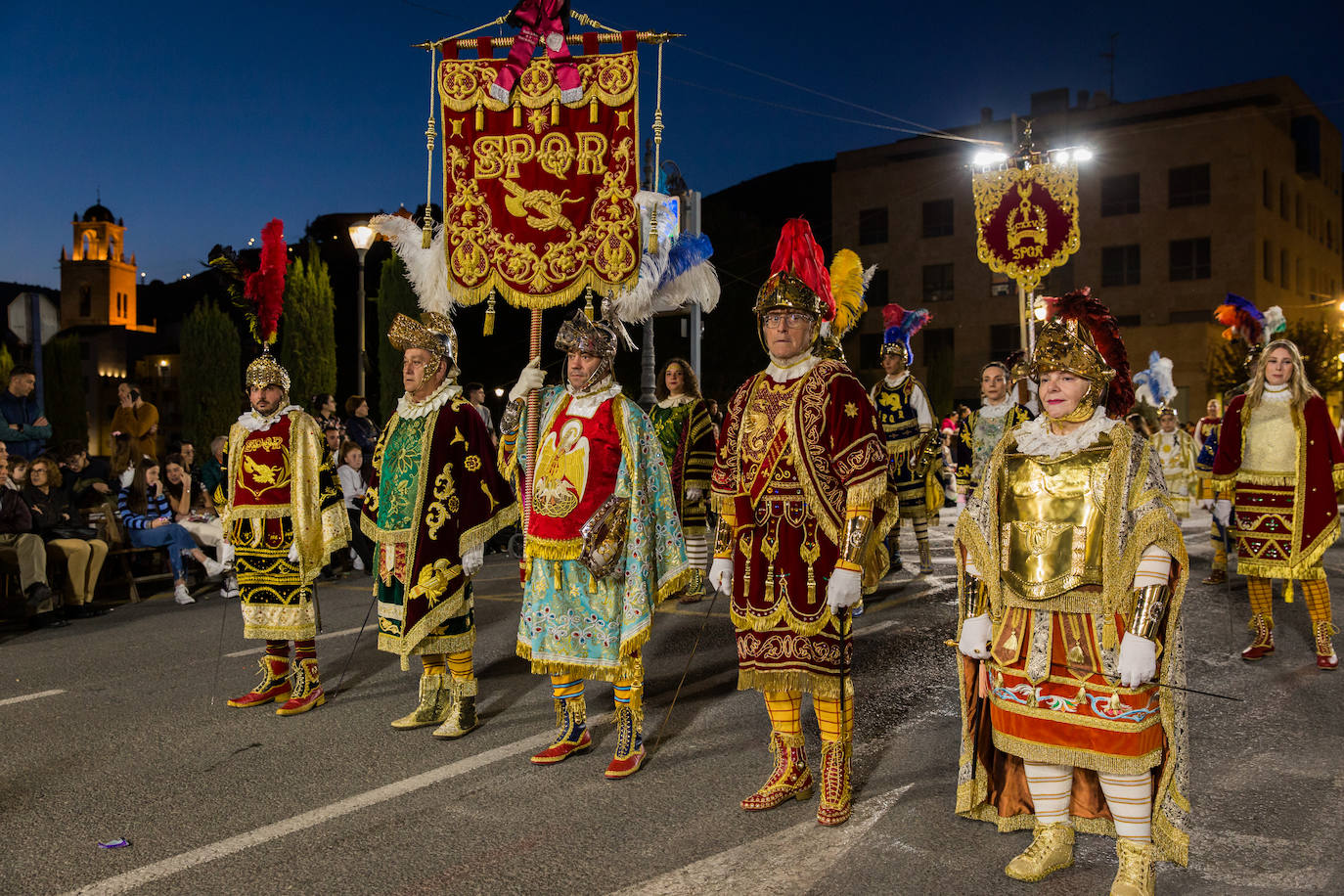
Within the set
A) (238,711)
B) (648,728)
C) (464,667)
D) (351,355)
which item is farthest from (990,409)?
(351,355)

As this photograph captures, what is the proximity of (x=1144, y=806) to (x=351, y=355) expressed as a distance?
46.2 metres

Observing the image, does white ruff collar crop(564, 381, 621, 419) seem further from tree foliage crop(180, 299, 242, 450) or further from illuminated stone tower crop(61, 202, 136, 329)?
illuminated stone tower crop(61, 202, 136, 329)

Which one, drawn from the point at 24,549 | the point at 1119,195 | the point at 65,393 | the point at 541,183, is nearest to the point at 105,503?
the point at 24,549

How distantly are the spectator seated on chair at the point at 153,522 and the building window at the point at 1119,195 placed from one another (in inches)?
1485

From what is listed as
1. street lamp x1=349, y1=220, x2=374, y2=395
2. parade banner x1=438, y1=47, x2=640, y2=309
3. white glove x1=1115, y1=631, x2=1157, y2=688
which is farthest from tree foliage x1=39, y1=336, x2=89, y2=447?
white glove x1=1115, y1=631, x2=1157, y2=688

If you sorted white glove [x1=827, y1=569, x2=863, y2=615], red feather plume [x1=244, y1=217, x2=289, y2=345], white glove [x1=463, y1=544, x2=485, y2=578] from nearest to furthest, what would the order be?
white glove [x1=827, y1=569, x2=863, y2=615]
white glove [x1=463, y1=544, x2=485, y2=578]
red feather plume [x1=244, y1=217, x2=289, y2=345]

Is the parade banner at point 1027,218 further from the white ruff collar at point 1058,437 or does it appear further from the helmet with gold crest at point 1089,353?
the white ruff collar at point 1058,437

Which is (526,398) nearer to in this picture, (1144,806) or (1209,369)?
(1144,806)

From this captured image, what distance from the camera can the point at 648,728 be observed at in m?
5.64

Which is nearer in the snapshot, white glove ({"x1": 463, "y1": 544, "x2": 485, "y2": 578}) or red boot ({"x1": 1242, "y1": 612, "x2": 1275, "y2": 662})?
white glove ({"x1": 463, "y1": 544, "x2": 485, "y2": 578})

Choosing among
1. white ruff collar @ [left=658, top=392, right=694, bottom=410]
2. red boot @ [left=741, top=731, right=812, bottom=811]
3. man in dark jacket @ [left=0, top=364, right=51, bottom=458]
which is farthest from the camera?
man in dark jacket @ [left=0, top=364, right=51, bottom=458]

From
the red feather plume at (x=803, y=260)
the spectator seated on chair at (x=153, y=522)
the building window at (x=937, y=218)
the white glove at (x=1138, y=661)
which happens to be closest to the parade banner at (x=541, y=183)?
the red feather plume at (x=803, y=260)

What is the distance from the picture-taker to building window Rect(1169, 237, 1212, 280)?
3831cm

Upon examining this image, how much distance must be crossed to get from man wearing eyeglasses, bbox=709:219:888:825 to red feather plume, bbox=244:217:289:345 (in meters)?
3.66
